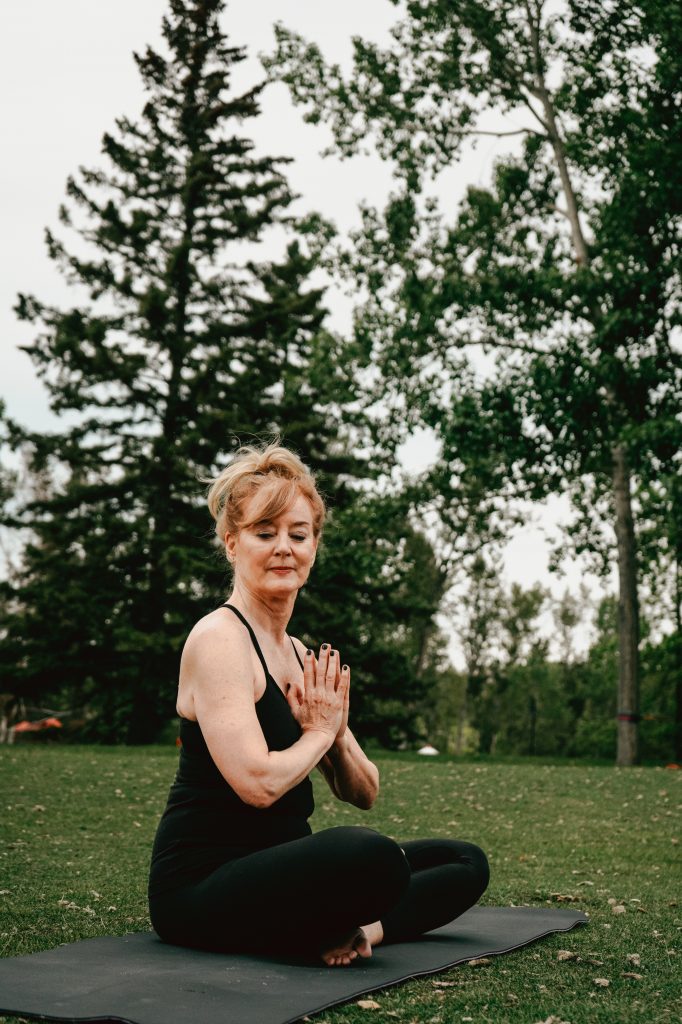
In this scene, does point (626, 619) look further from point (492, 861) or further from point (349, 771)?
point (349, 771)

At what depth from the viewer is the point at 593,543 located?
1019 inches

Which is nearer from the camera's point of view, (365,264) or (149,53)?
(365,264)

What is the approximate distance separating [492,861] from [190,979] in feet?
15.1

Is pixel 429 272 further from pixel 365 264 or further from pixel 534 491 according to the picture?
pixel 534 491

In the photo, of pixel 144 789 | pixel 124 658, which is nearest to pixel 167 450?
pixel 124 658

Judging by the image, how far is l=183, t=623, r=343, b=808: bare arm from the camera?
12.2 ft

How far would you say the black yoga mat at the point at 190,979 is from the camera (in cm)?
320

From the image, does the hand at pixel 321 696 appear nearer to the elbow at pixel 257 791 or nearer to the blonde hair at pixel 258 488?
the elbow at pixel 257 791

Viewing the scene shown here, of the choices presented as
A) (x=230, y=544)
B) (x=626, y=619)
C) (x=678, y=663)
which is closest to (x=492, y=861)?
(x=230, y=544)

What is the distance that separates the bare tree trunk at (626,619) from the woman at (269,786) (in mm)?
19306

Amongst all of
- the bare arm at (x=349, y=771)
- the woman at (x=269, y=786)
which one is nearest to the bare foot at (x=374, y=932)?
the woman at (x=269, y=786)

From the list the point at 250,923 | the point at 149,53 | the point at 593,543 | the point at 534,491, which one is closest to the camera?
the point at 250,923

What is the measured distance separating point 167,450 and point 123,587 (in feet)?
13.6

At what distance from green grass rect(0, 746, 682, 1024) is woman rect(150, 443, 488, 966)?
395mm
